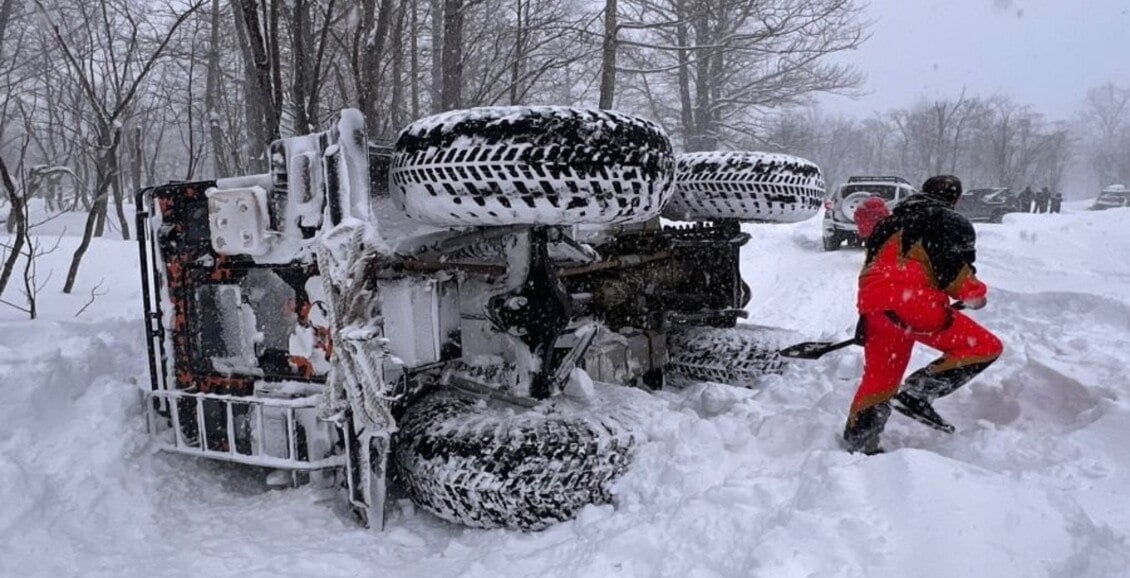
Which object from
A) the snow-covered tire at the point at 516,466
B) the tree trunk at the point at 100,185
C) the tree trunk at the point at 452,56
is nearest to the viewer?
the snow-covered tire at the point at 516,466

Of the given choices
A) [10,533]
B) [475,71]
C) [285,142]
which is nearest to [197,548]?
[10,533]

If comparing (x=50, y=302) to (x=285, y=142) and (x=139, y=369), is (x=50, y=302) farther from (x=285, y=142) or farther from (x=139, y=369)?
(x=285, y=142)

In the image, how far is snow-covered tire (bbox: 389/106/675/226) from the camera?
2189 mm

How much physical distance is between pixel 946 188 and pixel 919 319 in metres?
0.59

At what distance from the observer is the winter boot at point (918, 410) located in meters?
2.73

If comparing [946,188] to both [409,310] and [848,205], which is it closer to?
[409,310]

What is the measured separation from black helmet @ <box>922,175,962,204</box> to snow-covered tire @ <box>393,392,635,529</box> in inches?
62.4

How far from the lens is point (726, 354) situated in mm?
4168

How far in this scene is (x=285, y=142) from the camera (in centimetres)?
254

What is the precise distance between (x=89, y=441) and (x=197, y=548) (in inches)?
30.0

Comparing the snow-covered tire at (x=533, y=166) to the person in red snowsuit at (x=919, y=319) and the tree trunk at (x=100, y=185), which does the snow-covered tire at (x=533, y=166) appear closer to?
the person in red snowsuit at (x=919, y=319)

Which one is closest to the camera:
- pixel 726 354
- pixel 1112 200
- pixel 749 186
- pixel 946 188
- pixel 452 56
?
pixel 946 188

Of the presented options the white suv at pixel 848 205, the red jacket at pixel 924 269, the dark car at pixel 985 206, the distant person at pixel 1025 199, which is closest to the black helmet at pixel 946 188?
the red jacket at pixel 924 269

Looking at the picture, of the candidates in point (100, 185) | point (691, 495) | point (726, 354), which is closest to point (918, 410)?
point (691, 495)
